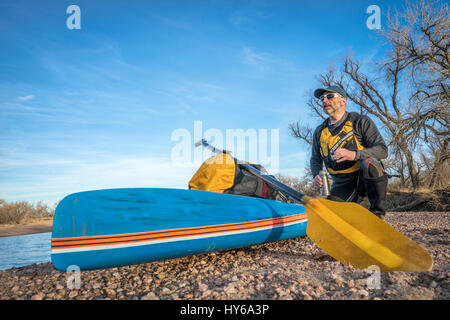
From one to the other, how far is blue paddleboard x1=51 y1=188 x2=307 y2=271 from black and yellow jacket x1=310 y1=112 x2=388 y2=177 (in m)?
1.20

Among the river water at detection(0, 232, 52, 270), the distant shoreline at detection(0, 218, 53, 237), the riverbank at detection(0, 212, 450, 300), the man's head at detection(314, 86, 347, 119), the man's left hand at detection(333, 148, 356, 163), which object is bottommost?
the distant shoreline at detection(0, 218, 53, 237)

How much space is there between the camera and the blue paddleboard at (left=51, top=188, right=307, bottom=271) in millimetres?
2113

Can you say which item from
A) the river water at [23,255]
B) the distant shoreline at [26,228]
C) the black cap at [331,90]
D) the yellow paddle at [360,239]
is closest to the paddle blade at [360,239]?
the yellow paddle at [360,239]

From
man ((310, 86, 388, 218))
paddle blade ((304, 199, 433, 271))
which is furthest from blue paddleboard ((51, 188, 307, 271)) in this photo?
man ((310, 86, 388, 218))

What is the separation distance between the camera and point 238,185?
3496 mm

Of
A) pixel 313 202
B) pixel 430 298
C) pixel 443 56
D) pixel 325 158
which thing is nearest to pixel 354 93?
pixel 443 56

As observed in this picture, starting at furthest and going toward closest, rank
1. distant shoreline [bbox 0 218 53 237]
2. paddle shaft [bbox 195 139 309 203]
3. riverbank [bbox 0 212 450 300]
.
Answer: distant shoreline [bbox 0 218 53 237], paddle shaft [bbox 195 139 309 203], riverbank [bbox 0 212 450 300]

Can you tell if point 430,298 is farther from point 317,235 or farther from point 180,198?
point 180,198

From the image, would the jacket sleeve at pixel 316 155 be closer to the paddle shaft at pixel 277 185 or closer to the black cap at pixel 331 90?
the black cap at pixel 331 90

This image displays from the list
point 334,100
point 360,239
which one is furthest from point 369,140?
point 360,239

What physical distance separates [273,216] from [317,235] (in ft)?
1.72

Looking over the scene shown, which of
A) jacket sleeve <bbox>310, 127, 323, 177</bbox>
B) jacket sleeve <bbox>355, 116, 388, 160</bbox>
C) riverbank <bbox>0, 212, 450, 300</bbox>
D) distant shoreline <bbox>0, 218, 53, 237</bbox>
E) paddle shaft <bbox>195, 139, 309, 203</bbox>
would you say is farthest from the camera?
distant shoreline <bbox>0, 218, 53, 237</bbox>

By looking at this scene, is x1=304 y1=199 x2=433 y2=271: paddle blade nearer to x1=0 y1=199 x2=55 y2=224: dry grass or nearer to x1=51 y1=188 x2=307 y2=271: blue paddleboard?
x1=51 y1=188 x2=307 y2=271: blue paddleboard
